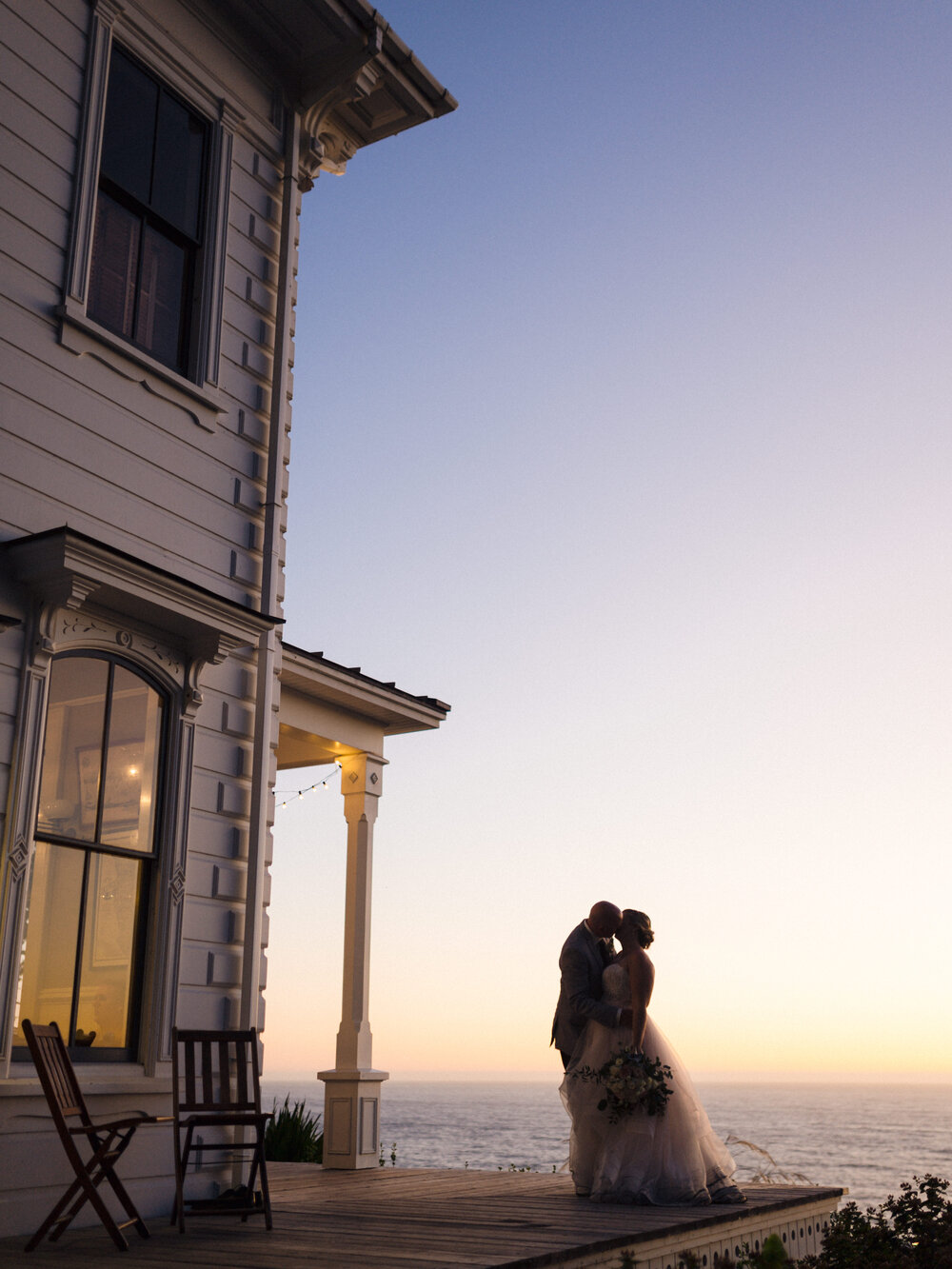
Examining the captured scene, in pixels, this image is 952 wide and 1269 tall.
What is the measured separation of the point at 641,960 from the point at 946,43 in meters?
12.0

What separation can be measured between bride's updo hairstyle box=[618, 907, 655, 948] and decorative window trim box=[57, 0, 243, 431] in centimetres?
379

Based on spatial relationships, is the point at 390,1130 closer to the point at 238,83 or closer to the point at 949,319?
the point at 949,319

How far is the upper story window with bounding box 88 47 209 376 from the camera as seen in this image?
6441 millimetres

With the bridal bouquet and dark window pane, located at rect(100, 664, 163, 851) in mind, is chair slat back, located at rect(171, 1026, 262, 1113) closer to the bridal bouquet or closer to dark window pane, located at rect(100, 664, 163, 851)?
dark window pane, located at rect(100, 664, 163, 851)

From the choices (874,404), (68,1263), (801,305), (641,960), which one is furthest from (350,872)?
(874,404)

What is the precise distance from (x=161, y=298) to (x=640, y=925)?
15.0 feet

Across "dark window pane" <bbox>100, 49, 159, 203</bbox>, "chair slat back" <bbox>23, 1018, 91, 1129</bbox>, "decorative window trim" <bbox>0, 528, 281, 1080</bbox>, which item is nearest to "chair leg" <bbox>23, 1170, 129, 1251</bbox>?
"chair slat back" <bbox>23, 1018, 91, 1129</bbox>

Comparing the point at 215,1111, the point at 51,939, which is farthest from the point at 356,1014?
the point at 51,939

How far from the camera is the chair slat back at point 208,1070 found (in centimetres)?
559

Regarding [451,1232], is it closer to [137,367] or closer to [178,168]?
[137,367]

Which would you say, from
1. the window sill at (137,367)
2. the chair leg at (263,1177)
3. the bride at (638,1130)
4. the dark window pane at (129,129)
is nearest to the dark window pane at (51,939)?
the chair leg at (263,1177)

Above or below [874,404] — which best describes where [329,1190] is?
below

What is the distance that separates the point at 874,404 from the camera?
19.3 meters

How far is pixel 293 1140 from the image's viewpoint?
36.2ft
